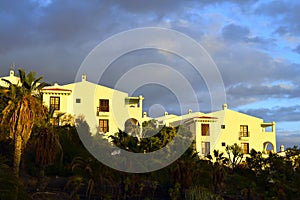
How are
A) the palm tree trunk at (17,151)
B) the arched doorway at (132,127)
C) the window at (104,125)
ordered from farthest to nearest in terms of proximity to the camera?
the window at (104,125) → the arched doorway at (132,127) → the palm tree trunk at (17,151)

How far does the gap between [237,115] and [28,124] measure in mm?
37488

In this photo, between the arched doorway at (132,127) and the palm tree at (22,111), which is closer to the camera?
the palm tree at (22,111)

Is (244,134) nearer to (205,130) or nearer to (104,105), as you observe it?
(205,130)

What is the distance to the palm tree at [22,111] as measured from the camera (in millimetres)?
32125

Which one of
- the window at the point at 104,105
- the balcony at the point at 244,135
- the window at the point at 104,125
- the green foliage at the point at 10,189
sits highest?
the window at the point at 104,105

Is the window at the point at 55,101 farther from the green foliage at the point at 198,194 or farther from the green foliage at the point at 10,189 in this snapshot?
the green foliage at the point at 10,189

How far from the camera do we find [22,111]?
3203 cm

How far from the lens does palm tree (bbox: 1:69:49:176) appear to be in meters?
32.1

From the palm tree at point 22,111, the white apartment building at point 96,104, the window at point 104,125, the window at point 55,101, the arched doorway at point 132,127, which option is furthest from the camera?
the window at point 104,125

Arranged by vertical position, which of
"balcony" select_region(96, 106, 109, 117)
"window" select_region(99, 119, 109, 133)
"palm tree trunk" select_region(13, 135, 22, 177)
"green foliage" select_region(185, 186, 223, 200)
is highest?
"balcony" select_region(96, 106, 109, 117)

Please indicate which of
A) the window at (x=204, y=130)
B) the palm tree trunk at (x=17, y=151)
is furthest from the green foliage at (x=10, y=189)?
the window at (x=204, y=130)

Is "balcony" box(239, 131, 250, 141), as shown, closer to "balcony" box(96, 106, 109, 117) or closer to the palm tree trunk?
"balcony" box(96, 106, 109, 117)

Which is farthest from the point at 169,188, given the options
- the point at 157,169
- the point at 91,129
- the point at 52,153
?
the point at 91,129

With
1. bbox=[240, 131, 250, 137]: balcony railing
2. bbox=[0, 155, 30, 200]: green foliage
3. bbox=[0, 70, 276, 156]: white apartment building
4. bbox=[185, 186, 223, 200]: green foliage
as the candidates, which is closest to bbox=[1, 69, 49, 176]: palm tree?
bbox=[0, 155, 30, 200]: green foliage
